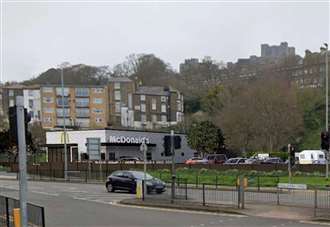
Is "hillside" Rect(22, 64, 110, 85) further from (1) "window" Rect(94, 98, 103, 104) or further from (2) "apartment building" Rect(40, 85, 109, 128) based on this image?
(1) "window" Rect(94, 98, 103, 104)

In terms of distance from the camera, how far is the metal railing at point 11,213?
13.3 meters

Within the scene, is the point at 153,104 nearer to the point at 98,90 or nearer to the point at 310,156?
the point at 98,90

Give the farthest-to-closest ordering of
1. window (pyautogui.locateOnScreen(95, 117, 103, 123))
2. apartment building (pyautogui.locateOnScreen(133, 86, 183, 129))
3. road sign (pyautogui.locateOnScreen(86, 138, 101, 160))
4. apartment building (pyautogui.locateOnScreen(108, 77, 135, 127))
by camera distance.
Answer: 1. apartment building (pyautogui.locateOnScreen(108, 77, 135, 127))
2. apartment building (pyautogui.locateOnScreen(133, 86, 183, 129))
3. window (pyautogui.locateOnScreen(95, 117, 103, 123))
4. road sign (pyautogui.locateOnScreen(86, 138, 101, 160))

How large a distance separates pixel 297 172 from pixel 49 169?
2547 cm

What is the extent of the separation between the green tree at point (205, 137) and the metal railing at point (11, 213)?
5929 cm

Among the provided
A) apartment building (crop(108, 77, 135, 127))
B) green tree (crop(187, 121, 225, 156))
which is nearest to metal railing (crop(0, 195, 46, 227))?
green tree (crop(187, 121, 225, 156))

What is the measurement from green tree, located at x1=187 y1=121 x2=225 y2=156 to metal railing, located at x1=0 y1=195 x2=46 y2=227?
59.3 meters

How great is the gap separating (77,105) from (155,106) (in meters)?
20.1

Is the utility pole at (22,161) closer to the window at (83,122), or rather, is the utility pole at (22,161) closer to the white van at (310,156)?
the white van at (310,156)

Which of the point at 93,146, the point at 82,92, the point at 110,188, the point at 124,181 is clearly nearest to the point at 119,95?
the point at 82,92

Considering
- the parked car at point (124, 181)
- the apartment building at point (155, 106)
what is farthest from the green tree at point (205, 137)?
the apartment building at point (155, 106)

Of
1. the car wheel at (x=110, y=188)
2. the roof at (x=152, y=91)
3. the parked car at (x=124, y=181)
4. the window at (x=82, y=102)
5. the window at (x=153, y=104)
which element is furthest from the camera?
the window at (x=153, y=104)

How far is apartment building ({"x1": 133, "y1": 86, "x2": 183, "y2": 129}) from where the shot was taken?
146 m

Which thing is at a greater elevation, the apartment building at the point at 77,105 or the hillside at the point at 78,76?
the hillside at the point at 78,76
